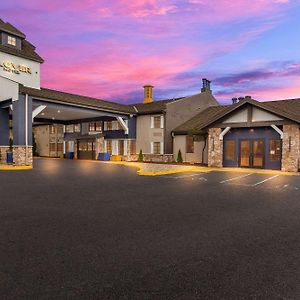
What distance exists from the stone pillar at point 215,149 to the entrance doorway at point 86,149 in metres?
16.3

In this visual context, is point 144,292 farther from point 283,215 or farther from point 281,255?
point 283,215

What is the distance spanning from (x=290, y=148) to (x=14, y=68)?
1092 inches

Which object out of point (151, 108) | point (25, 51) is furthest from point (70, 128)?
point (151, 108)

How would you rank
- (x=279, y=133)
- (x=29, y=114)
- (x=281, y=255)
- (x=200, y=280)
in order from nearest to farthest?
(x=200, y=280) < (x=281, y=255) < (x=279, y=133) < (x=29, y=114)

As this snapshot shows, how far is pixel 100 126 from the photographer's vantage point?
36312 mm

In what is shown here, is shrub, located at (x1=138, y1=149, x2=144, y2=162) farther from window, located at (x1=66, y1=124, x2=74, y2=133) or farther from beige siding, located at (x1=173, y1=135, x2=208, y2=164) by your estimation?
window, located at (x1=66, y1=124, x2=74, y2=133)

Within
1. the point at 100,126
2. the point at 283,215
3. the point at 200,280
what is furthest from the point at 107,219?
the point at 100,126

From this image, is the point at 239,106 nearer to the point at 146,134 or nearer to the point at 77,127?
the point at 146,134

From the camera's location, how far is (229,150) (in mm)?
24500

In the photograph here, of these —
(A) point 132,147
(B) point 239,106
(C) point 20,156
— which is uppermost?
(B) point 239,106

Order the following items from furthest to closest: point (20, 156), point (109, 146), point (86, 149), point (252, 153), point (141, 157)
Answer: point (86, 149) → point (109, 146) → point (141, 157) → point (252, 153) → point (20, 156)

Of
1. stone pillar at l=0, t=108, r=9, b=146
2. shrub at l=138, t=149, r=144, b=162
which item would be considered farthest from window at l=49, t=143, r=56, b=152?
shrub at l=138, t=149, r=144, b=162

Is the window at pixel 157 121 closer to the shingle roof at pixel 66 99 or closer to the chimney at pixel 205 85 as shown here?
the shingle roof at pixel 66 99

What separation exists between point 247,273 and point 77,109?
1019 inches
